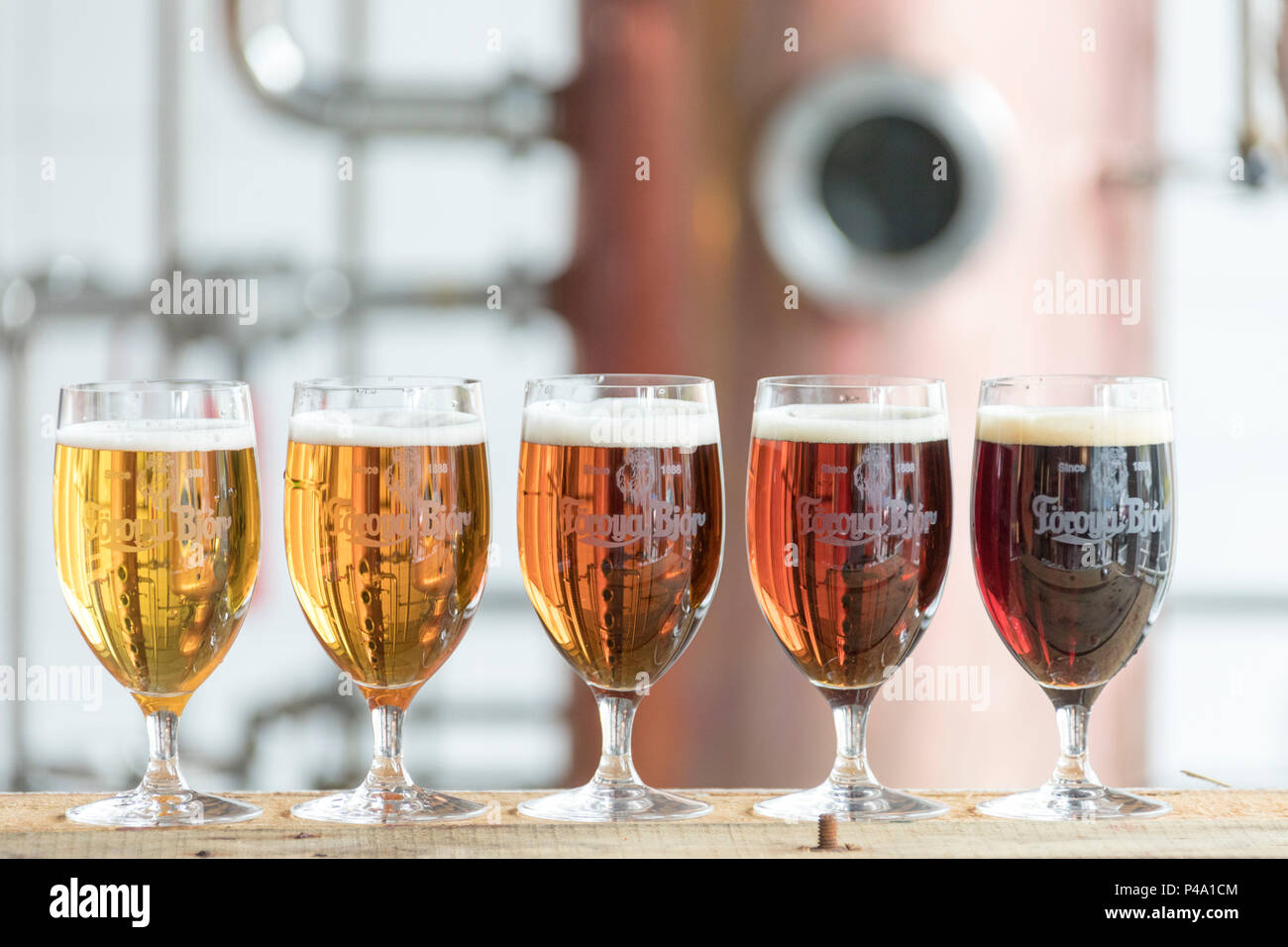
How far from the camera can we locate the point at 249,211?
2.11m

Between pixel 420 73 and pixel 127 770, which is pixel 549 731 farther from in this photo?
pixel 420 73

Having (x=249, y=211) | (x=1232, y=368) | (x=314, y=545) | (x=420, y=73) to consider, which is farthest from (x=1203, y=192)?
(x=314, y=545)

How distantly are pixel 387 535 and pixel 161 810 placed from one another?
0.57ft

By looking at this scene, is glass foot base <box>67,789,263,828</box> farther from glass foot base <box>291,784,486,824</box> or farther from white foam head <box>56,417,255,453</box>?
white foam head <box>56,417,255,453</box>

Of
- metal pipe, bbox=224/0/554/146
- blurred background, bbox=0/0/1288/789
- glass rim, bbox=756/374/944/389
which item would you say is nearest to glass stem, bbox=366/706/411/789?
glass rim, bbox=756/374/944/389

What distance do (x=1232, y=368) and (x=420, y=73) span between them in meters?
1.27

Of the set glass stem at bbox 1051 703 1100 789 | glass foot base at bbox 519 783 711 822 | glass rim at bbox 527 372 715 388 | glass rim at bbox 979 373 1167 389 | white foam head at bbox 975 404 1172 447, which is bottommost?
glass foot base at bbox 519 783 711 822

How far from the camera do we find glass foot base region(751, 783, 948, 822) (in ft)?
2.23

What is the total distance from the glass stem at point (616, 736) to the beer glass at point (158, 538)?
173mm

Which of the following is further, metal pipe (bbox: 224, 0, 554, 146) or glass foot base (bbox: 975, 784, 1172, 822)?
metal pipe (bbox: 224, 0, 554, 146)

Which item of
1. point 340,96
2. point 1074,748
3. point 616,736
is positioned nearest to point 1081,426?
point 1074,748

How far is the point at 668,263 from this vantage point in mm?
2027

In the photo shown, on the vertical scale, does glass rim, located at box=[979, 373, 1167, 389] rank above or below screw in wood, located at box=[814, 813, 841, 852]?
above

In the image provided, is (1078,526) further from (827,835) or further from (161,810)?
(161,810)
